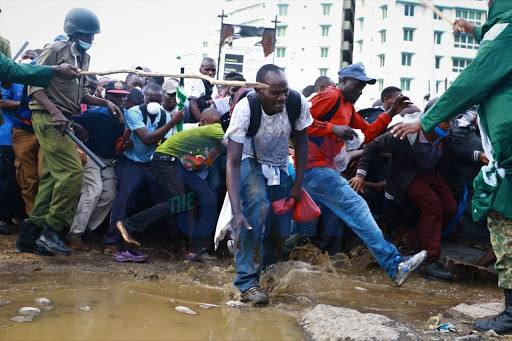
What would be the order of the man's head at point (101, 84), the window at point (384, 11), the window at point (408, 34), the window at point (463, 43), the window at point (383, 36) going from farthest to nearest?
the window at point (384, 11) → the window at point (463, 43) → the window at point (383, 36) → the window at point (408, 34) → the man's head at point (101, 84)

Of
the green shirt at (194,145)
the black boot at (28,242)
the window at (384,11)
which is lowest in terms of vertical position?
the black boot at (28,242)

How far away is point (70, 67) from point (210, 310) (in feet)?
8.92

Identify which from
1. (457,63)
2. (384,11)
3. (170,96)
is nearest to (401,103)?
(170,96)

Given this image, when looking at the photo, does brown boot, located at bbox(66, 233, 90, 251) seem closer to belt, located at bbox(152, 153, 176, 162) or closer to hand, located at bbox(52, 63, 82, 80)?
belt, located at bbox(152, 153, 176, 162)

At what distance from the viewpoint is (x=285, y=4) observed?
178 ft

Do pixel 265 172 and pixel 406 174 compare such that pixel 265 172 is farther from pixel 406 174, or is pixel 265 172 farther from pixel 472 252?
pixel 472 252

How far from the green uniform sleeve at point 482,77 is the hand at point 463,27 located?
478 millimetres

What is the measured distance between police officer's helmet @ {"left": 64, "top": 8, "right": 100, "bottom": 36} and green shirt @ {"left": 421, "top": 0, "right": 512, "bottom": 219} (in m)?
3.51

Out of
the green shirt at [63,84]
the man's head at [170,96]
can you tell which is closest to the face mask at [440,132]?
the man's head at [170,96]

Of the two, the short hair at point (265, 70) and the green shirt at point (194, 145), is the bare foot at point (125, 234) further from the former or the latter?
the short hair at point (265, 70)

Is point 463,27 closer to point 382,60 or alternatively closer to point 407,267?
point 407,267

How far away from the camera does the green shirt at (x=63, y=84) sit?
5.35 metres

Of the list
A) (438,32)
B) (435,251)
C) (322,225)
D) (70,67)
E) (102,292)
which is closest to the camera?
(102,292)

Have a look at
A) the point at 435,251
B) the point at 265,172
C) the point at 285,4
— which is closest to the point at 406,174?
the point at 435,251
